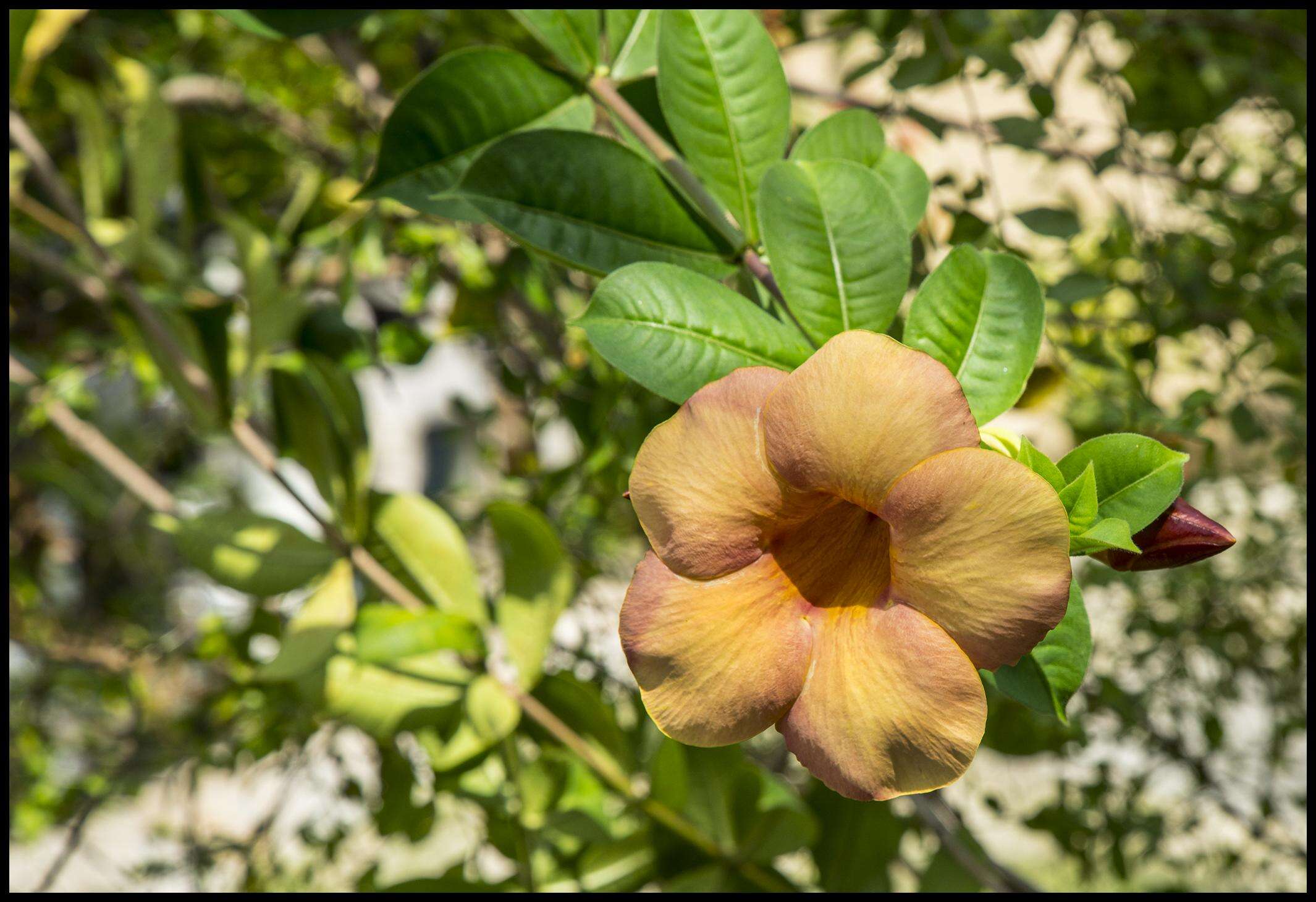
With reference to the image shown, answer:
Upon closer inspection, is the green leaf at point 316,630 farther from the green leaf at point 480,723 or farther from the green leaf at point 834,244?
the green leaf at point 834,244

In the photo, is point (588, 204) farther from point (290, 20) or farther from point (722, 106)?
point (290, 20)

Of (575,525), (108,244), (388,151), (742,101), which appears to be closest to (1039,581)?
(742,101)

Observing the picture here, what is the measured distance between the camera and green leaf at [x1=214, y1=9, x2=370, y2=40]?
2.13 feet

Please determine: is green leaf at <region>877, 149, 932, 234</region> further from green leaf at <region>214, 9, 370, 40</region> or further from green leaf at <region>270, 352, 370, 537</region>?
green leaf at <region>270, 352, 370, 537</region>

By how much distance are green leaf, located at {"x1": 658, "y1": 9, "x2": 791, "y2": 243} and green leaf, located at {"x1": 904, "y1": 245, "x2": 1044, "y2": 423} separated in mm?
Result: 131

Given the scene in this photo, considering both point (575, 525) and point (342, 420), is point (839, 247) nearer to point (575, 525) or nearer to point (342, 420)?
point (342, 420)

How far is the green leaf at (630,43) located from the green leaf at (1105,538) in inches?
17.9

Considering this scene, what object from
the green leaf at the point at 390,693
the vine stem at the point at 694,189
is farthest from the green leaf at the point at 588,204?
the green leaf at the point at 390,693

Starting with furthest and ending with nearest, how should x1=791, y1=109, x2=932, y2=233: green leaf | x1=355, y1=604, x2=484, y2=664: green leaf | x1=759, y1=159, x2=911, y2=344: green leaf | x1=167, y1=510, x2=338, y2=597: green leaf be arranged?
x1=167, y1=510, x2=338, y2=597: green leaf → x1=355, y1=604, x2=484, y2=664: green leaf → x1=791, y1=109, x2=932, y2=233: green leaf → x1=759, y1=159, x2=911, y2=344: green leaf

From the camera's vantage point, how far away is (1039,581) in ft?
1.10

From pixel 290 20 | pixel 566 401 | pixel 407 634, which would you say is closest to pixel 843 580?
pixel 407 634

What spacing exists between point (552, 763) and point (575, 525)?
62 centimetres

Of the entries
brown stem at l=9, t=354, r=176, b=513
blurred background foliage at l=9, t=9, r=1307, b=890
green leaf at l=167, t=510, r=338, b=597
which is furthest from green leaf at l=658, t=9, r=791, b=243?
brown stem at l=9, t=354, r=176, b=513

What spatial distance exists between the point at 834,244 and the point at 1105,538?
0.66ft
